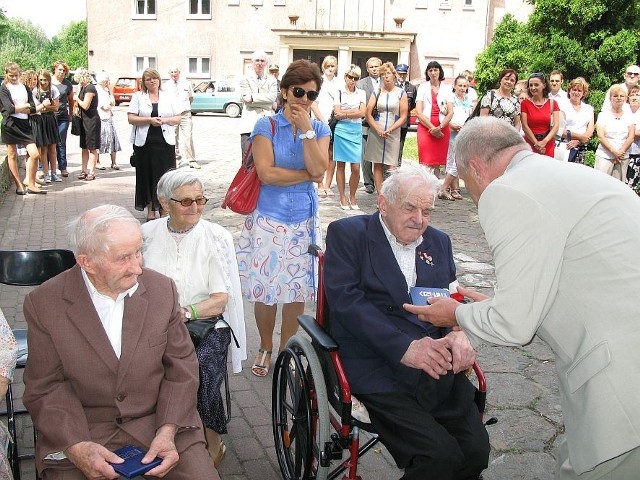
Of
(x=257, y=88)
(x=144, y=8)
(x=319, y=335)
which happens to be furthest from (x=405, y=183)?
(x=144, y=8)

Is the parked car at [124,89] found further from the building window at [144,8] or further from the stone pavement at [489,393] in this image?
the stone pavement at [489,393]

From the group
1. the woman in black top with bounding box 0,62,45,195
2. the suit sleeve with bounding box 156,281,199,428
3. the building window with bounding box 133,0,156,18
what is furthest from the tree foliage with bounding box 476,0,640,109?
the building window with bounding box 133,0,156,18

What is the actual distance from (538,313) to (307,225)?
93.2 inches

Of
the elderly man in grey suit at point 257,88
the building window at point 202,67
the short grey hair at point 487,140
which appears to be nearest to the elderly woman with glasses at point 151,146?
the elderly man in grey suit at point 257,88

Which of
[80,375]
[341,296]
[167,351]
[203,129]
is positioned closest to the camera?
[80,375]

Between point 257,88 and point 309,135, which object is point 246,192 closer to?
point 309,135

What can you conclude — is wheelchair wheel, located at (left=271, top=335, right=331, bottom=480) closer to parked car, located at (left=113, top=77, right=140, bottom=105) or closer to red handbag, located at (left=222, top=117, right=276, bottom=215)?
red handbag, located at (left=222, top=117, right=276, bottom=215)

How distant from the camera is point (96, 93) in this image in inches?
458

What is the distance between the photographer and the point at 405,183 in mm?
3191

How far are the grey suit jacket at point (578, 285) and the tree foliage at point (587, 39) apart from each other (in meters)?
10.2

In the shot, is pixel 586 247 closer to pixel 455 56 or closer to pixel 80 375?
pixel 80 375

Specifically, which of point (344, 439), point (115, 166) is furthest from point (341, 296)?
point (115, 166)

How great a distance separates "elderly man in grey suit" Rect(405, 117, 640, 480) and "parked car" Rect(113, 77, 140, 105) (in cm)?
3145

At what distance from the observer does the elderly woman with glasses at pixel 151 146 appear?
27.1 ft
